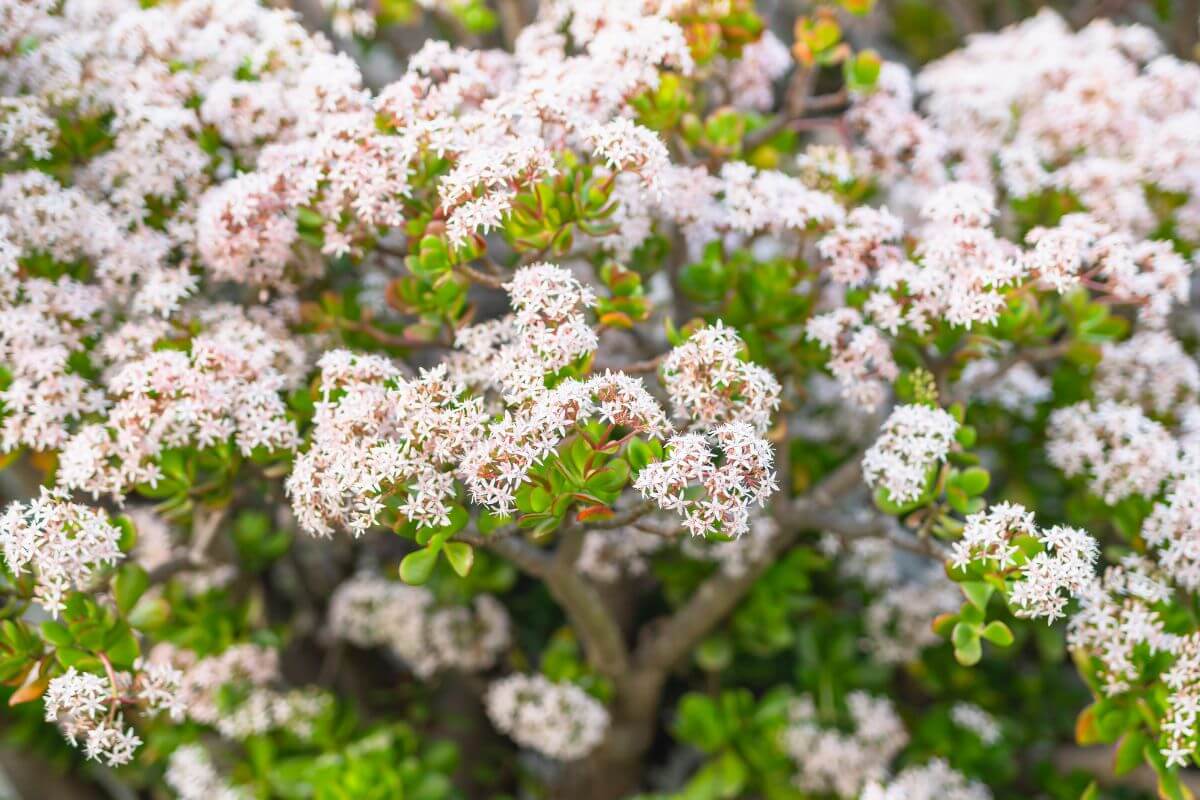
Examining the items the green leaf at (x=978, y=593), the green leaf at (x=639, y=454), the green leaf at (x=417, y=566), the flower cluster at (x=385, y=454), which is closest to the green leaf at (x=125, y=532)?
the flower cluster at (x=385, y=454)

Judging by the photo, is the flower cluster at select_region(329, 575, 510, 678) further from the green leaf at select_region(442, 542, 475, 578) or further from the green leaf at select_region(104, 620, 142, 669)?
the green leaf at select_region(442, 542, 475, 578)

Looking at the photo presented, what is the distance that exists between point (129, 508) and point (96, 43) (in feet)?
3.34

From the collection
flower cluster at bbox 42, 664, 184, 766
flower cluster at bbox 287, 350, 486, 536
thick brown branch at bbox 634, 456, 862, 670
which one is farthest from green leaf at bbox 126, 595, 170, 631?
thick brown branch at bbox 634, 456, 862, 670

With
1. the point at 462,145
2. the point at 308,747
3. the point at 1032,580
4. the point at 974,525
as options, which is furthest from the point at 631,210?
the point at 308,747

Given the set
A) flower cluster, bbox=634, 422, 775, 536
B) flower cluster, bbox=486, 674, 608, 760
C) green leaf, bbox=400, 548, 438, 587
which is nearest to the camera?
flower cluster, bbox=634, 422, 775, 536

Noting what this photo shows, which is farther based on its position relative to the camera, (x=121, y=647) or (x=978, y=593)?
(x=121, y=647)

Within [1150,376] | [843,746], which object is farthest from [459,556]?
[1150,376]

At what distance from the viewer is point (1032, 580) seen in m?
1.36

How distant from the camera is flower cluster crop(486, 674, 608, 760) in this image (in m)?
2.28

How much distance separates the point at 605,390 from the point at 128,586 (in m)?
0.97

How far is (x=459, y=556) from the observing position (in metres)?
1.37

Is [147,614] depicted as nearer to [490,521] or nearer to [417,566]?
[417,566]

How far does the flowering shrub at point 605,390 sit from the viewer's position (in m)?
1.43

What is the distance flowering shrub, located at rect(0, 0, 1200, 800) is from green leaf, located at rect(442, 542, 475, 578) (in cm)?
1
